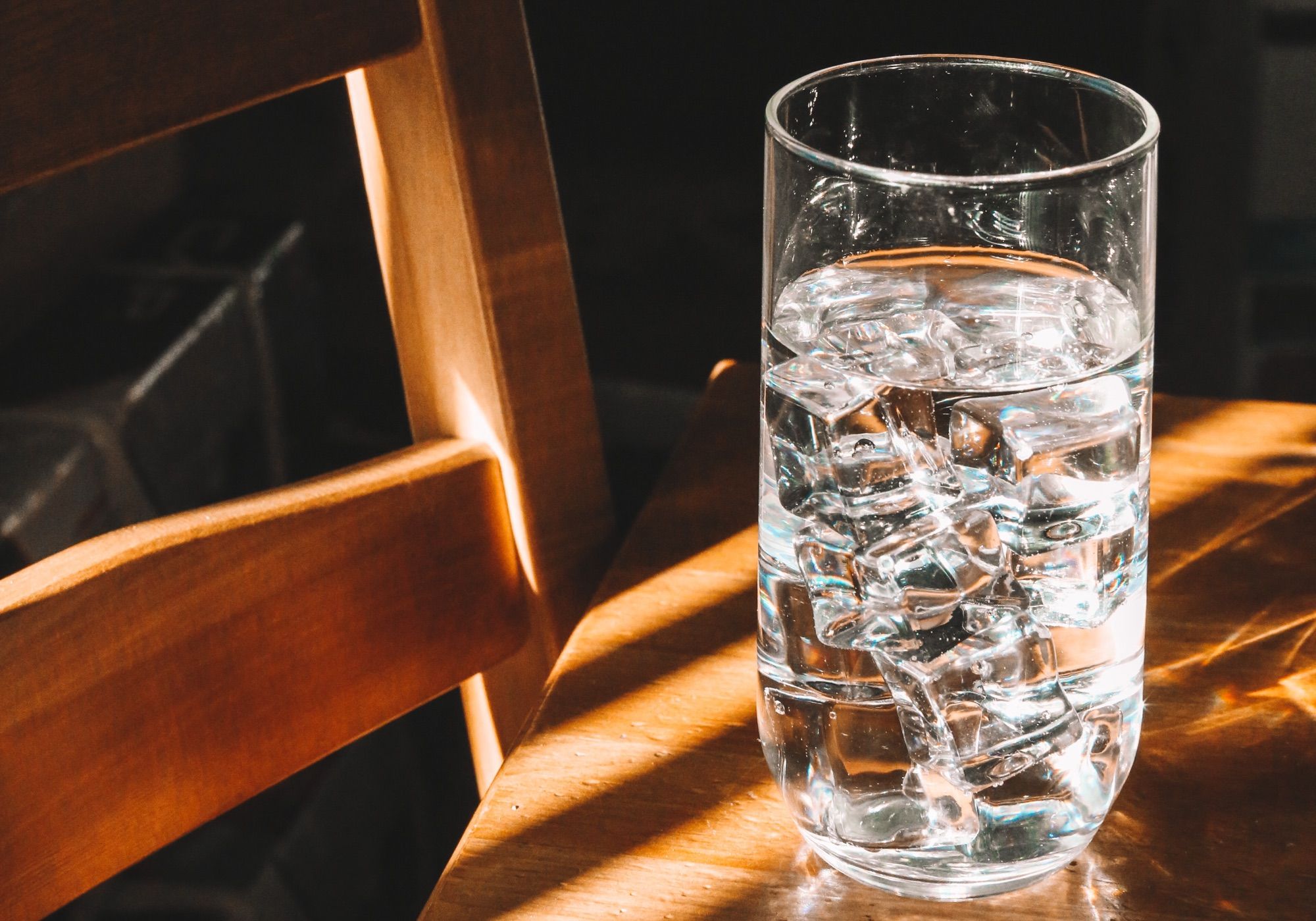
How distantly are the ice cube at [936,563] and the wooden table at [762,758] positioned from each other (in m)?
0.09

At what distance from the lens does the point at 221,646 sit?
1.55 ft

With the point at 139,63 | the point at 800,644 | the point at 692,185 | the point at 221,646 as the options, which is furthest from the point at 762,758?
the point at 692,185

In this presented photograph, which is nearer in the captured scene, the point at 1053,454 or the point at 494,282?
the point at 1053,454

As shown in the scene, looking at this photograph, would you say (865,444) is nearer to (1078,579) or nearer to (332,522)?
(1078,579)

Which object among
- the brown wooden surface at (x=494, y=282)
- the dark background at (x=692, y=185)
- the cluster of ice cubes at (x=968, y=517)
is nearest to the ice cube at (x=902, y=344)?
the cluster of ice cubes at (x=968, y=517)

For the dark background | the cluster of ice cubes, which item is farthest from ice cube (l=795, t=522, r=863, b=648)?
the dark background

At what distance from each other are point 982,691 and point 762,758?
11 cm

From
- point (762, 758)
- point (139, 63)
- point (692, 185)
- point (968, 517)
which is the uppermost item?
point (139, 63)

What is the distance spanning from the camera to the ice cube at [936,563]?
13.9 inches

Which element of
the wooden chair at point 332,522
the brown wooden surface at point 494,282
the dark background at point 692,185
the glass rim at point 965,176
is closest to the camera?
the glass rim at point 965,176

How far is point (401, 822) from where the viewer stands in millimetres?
1457

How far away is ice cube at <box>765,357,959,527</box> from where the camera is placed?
358 millimetres

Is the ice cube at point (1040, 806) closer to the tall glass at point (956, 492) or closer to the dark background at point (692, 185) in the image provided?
the tall glass at point (956, 492)

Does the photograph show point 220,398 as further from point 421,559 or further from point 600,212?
point 421,559
